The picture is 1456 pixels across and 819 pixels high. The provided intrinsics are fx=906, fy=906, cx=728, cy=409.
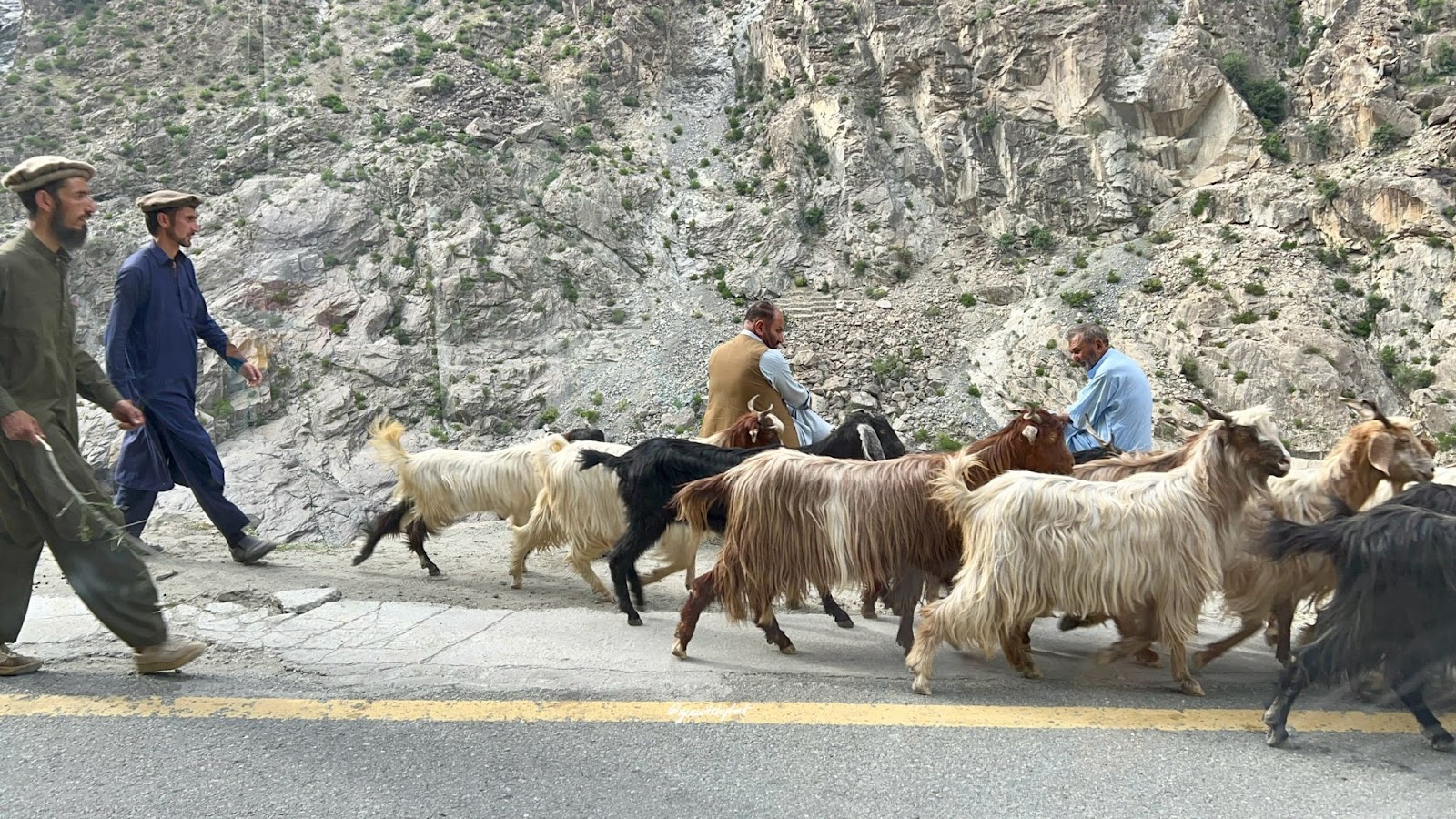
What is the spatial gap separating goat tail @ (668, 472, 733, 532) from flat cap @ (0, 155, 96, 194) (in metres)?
3.12

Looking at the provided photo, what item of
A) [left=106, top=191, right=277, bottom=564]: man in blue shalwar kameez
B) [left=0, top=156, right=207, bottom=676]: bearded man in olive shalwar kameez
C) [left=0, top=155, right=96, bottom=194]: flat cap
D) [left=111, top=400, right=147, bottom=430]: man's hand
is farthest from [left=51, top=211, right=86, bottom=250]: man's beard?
[left=106, top=191, right=277, bottom=564]: man in blue shalwar kameez

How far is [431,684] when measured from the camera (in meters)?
4.07

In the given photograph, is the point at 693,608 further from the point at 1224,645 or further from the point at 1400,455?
the point at 1400,455

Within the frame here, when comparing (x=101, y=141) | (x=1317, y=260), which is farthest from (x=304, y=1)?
(x=1317, y=260)

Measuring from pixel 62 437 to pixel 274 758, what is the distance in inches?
74.1

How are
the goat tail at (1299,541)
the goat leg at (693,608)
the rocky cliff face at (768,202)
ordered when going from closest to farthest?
the goat tail at (1299,541) < the goat leg at (693,608) < the rocky cliff face at (768,202)

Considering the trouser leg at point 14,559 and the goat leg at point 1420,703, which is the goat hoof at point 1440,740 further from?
the trouser leg at point 14,559

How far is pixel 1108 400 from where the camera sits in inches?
235

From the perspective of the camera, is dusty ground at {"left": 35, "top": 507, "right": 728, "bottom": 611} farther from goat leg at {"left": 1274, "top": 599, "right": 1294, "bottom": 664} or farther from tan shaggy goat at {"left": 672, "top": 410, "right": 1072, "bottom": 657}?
goat leg at {"left": 1274, "top": 599, "right": 1294, "bottom": 664}

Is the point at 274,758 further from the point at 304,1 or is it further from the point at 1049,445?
the point at 304,1

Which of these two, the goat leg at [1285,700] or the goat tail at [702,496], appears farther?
the goat tail at [702,496]

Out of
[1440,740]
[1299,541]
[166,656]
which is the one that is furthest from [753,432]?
[1440,740]

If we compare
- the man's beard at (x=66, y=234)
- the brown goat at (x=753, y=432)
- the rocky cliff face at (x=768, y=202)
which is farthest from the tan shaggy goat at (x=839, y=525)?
the rocky cliff face at (x=768, y=202)

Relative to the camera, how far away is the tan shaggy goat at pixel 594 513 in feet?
19.7
